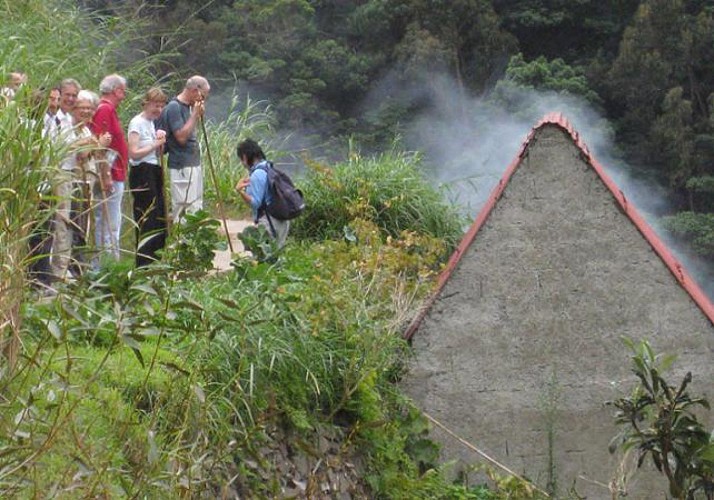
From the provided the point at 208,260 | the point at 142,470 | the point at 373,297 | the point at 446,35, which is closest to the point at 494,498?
the point at 373,297

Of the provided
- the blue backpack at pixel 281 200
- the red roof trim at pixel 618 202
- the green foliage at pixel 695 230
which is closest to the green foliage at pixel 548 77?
the green foliage at pixel 695 230

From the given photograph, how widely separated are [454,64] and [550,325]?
24985 mm

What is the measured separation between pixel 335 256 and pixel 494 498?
2197 millimetres

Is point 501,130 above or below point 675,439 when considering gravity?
below

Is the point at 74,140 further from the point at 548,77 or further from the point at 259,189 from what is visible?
the point at 548,77

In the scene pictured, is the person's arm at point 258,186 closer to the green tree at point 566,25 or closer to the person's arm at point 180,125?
the person's arm at point 180,125

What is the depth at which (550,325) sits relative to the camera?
44.6 ft

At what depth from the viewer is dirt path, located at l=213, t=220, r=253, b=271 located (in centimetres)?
1386

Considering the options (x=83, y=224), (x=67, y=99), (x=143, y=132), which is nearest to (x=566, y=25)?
(x=143, y=132)

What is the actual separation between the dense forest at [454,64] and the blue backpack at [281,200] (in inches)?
867

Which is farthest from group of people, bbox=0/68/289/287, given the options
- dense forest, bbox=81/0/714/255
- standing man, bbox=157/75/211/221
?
dense forest, bbox=81/0/714/255

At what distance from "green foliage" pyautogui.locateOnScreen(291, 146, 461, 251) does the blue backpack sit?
7.77ft

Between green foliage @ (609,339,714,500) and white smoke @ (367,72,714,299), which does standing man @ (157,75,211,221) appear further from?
white smoke @ (367,72,714,299)

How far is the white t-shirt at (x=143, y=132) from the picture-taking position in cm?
1250
